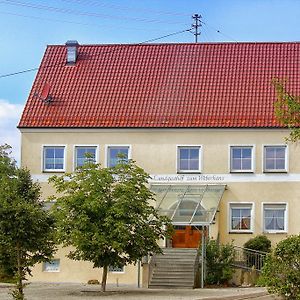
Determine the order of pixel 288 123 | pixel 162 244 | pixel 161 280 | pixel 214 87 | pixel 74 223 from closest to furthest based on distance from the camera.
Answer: pixel 288 123, pixel 74 223, pixel 161 280, pixel 162 244, pixel 214 87

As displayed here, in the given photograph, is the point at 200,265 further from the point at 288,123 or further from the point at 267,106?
the point at 288,123

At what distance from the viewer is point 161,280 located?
41.1m

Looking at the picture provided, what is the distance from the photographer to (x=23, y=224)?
33031 millimetres

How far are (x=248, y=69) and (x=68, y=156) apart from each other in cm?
1085

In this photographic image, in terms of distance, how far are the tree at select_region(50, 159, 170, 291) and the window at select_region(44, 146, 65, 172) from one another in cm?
1029

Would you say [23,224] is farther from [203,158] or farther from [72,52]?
[72,52]

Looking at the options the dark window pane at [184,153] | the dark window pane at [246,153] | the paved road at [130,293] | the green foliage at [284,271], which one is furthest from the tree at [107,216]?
the green foliage at [284,271]

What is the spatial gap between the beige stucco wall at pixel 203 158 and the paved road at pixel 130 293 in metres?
5.81

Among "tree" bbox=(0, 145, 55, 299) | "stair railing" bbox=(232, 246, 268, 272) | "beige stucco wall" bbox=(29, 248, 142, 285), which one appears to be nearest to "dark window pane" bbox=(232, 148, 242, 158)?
"stair railing" bbox=(232, 246, 268, 272)

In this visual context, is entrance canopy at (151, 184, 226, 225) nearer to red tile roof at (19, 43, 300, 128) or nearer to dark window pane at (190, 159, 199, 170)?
dark window pane at (190, 159, 199, 170)

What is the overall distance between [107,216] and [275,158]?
13.2 meters

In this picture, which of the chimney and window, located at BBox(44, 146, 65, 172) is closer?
window, located at BBox(44, 146, 65, 172)

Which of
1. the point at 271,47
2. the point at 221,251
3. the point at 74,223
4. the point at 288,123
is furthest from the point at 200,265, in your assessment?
the point at 288,123

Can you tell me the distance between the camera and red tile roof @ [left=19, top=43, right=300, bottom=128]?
156 feet
